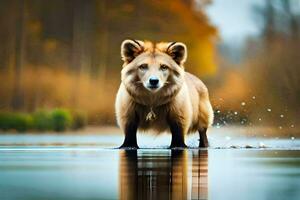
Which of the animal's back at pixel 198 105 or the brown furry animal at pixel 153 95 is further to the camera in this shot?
the animal's back at pixel 198 105

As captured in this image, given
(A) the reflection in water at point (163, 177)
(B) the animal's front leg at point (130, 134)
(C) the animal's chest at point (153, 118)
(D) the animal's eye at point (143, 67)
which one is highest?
(D) the animal's eye at point (143, 67)

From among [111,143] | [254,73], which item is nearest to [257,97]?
[254,73]

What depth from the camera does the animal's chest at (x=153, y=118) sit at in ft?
21.5

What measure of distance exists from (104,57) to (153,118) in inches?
125

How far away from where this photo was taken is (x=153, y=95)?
6.55m

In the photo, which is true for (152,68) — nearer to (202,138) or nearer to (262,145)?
(202,138)

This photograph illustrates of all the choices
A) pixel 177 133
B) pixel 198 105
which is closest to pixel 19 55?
pixel 198 105

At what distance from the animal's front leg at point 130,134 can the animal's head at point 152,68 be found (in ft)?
0.67

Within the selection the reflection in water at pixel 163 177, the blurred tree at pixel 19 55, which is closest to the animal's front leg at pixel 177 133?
the reflection in water at pixel 163 177

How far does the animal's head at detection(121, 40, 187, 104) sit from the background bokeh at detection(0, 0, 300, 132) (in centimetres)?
250

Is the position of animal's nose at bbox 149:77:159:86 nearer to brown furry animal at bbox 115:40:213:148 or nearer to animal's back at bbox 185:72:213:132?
brown furry animal at bbox 115:40:213:148

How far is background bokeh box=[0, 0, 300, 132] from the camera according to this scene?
9.42 m

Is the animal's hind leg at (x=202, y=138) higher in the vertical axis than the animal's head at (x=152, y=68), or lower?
lower

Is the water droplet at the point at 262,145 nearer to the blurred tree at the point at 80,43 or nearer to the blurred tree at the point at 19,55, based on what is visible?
the blurred tree at the point at 80,43
